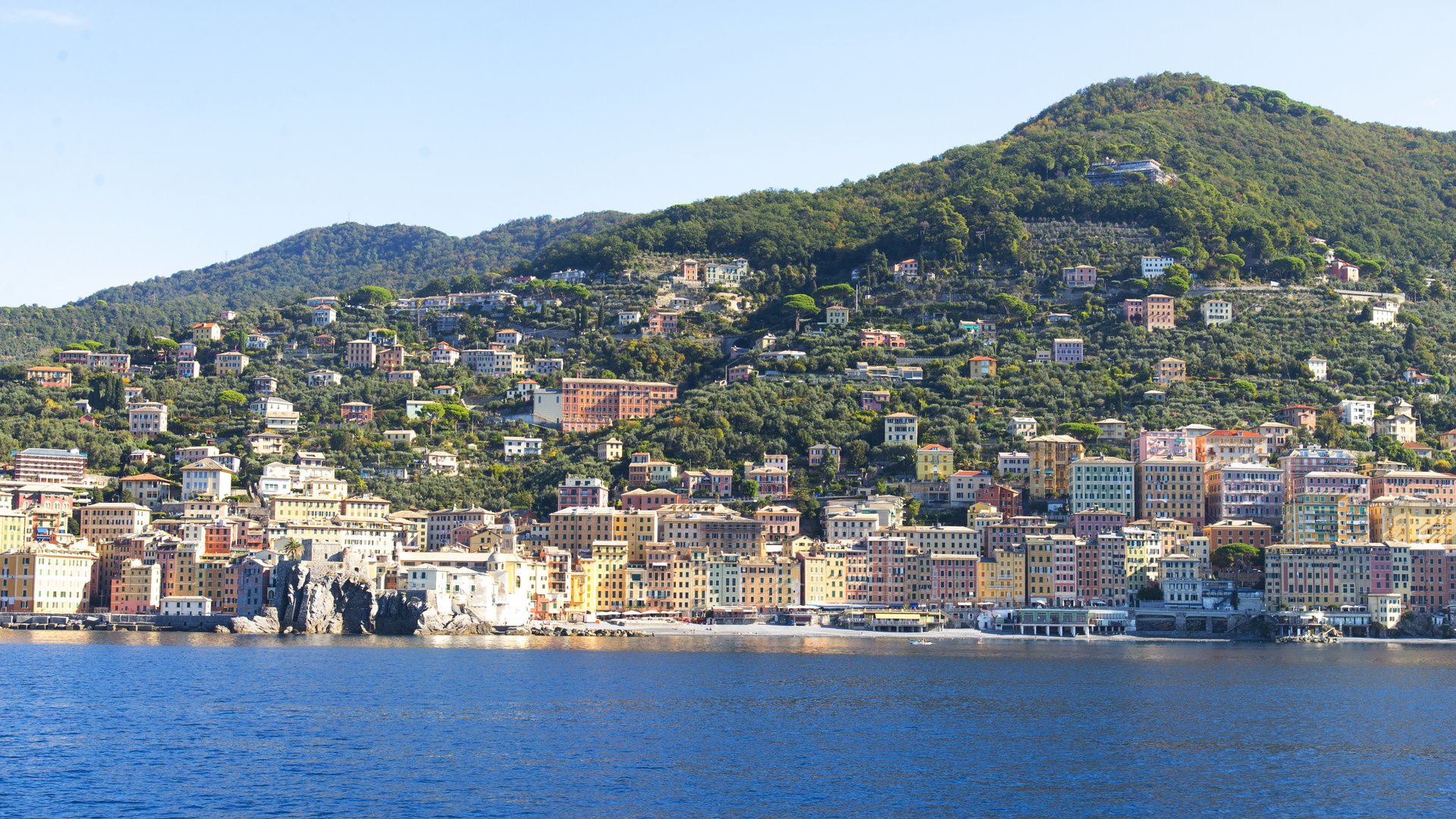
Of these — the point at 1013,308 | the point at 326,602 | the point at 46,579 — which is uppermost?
the point at 1013,308

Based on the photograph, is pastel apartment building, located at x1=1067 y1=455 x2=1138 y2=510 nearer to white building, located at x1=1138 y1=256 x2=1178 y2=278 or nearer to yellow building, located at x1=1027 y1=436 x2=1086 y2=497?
yellow building, located at x1=1027 y1=436 x2=1086 y2=497

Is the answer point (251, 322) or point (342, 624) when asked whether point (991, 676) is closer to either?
point (342, 624)

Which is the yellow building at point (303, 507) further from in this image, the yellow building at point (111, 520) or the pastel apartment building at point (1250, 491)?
the pastel apartment building at point (1250, 491)

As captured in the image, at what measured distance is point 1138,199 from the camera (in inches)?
5522

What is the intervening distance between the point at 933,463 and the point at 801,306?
109ft

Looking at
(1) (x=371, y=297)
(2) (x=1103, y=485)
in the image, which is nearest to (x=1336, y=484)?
(2) (x=1103, y=485)

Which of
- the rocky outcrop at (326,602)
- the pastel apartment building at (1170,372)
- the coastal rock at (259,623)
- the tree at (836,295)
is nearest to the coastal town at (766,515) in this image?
the pastel apartment building at (1170,372)

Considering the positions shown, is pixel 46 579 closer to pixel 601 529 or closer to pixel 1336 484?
pixel 601 529

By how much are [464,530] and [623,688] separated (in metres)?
41.9

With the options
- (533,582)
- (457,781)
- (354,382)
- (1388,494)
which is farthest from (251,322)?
(457,781)

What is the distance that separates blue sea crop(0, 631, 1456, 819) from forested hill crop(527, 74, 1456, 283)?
237ft

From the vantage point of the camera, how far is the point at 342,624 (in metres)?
83.1

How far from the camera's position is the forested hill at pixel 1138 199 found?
452 ft

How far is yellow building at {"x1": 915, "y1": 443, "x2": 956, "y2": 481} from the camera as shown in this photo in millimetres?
102750
